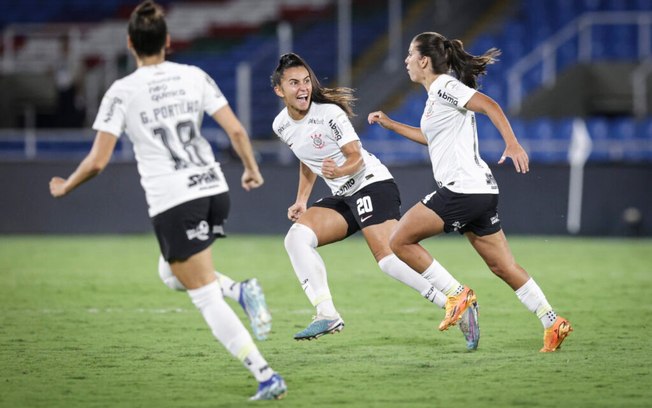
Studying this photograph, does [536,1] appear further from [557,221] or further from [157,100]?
[157,100]

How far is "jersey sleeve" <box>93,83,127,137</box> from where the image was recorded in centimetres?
591

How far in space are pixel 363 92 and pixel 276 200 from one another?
21.4 feet

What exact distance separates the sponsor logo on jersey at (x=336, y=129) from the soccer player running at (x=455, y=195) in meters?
0.62

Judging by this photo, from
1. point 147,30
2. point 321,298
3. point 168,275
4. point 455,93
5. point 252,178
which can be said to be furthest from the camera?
point 321,298

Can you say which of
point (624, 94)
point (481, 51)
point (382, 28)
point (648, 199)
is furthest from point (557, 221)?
point (382, 28)

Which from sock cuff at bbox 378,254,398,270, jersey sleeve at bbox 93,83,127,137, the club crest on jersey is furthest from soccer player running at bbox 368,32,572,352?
jersey sleeve at bbox 93,83,127,137

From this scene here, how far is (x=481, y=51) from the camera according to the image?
933 inches

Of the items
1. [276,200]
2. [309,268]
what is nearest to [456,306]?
[309,268]

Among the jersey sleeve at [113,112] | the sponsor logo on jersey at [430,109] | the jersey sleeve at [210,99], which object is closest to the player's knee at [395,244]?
the sponsor logo on jersey at [430,109]

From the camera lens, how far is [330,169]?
753 cm

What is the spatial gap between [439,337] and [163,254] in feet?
9.93

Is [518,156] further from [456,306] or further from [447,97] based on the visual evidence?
[456,306]

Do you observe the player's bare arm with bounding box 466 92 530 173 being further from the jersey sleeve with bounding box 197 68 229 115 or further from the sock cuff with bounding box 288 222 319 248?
the jersey sleeve with bounding box 197 68 229 115

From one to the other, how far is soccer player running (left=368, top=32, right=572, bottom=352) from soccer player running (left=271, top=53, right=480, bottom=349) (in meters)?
0.31
